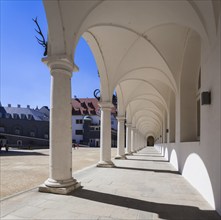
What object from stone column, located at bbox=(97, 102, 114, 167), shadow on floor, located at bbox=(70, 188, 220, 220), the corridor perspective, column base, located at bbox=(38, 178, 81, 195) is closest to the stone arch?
the corridor perspective

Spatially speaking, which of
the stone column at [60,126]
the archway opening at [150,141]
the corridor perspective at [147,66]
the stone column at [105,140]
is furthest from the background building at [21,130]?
the stone column at [60,126]

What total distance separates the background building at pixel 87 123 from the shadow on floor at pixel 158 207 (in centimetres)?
5332

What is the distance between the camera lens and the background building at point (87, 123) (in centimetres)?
6147

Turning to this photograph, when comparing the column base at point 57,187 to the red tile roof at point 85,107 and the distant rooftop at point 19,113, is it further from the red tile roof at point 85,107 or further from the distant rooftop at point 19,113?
the distant rooftop at point 19,113

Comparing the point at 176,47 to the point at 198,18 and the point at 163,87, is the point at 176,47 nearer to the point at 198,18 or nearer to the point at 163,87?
the point at 198,18

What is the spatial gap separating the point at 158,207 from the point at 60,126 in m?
3.20

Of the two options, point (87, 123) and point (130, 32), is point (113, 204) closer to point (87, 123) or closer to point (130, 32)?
point (130, 32)

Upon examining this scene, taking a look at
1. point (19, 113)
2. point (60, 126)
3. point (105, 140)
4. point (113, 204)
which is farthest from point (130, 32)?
point (19, 113)

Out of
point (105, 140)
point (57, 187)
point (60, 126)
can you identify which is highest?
point (60, 126)

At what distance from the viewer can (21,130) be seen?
54.4 meters

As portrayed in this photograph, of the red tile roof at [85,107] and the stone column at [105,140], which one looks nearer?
the stone column at [105,140]

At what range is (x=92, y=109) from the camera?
2557 inches

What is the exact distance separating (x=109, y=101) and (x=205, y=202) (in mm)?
7643

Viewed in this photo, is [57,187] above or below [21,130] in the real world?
above
